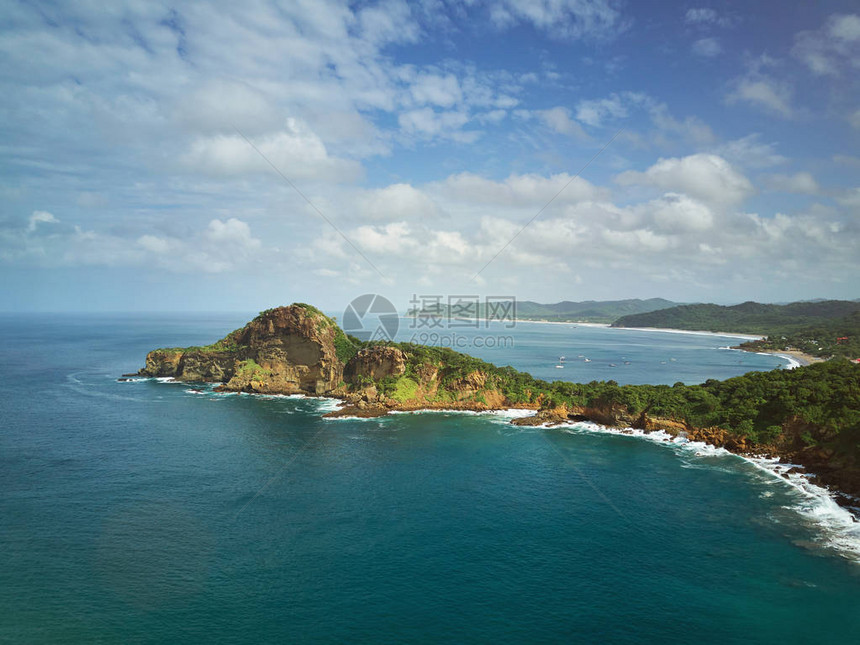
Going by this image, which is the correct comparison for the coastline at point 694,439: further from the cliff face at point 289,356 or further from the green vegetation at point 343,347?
the green vegetation at point 343,347

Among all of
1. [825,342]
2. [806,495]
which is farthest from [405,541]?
[825,342]

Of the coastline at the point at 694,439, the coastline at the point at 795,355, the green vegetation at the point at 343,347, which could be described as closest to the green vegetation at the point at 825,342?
the coastline at the point at 795,355

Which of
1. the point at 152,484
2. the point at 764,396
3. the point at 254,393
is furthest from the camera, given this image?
the point at 254,393

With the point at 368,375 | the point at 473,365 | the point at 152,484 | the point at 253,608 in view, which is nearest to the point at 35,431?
the point at 152,484

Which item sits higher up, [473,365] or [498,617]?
[473,365]

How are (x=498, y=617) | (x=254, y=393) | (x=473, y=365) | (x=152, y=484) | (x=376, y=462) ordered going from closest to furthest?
(x=498, y=617)
(x=152, y=484)
(x=376, y=462)
(x=473, y=365)
(x=254, y=393)

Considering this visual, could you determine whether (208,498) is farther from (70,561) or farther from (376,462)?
(376,462)

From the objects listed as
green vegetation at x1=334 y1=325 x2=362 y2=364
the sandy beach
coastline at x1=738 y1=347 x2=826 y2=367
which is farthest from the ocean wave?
the sandy beach
